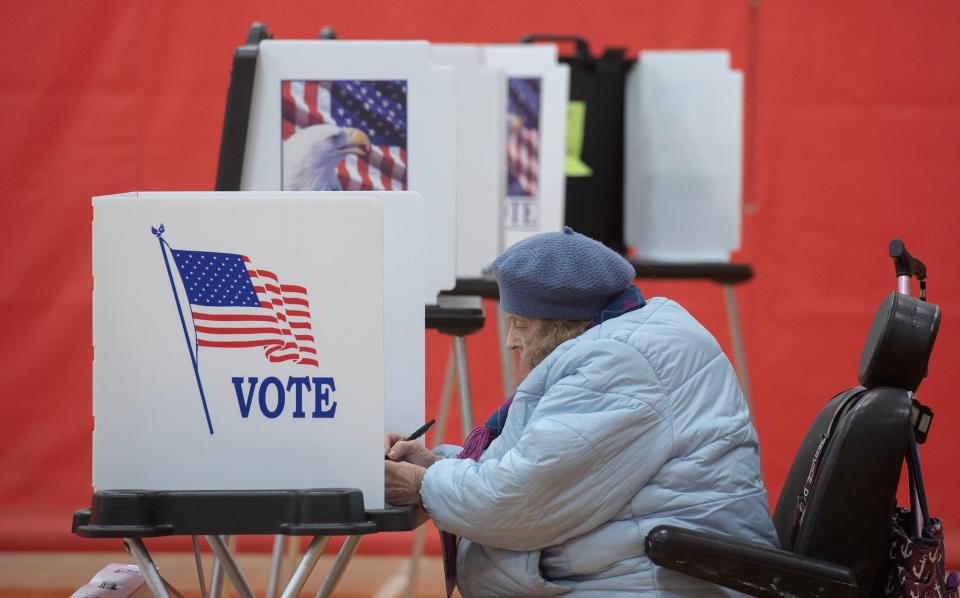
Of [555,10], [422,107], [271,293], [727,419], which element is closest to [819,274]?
[555,10]

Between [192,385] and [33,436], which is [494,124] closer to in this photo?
[192,385]

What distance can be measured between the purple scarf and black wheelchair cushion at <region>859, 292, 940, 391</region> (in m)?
0.31

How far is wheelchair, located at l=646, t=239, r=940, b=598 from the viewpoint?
1581 mm

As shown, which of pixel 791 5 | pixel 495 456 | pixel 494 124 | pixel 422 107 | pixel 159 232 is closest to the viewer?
pixel 159 232

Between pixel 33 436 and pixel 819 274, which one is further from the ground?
pixel 819 274

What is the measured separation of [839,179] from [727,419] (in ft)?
8.60

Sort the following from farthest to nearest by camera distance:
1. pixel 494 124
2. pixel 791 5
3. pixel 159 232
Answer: pixel 791 5 → pixel 494 124 → pixel 159 232

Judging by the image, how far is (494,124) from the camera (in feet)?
9.86

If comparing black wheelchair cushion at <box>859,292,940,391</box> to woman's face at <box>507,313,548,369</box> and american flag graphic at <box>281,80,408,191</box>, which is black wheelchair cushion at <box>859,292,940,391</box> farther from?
american flag graphic at <box>281,80,408,191</box>

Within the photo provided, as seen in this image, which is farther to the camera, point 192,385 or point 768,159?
point 768,159

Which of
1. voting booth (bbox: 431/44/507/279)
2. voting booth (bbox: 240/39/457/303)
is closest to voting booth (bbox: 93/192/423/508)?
voting booth (bbox: 240/39/457/303)

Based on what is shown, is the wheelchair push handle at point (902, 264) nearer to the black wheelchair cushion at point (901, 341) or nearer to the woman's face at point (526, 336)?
the black wheelchair cushion at point (901, 341)

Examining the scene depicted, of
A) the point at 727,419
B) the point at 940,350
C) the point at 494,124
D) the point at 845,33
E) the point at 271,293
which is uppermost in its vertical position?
the point at 845,33

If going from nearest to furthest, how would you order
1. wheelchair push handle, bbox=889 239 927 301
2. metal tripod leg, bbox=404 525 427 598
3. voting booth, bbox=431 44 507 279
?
wheelchair push handle, bbox=889 239 927 301 < voting booth, bbox=431 44 507 279 < metal tripod leg, bbox=404 525 427 598
